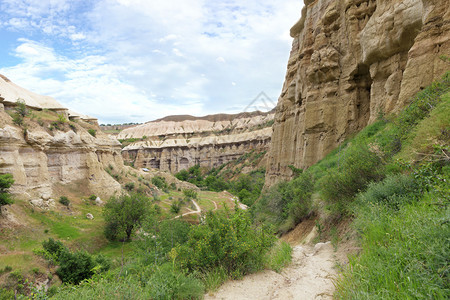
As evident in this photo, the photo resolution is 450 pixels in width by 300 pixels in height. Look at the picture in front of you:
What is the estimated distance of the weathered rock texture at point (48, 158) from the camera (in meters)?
17.7

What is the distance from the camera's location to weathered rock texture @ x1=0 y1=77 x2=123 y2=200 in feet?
58.0

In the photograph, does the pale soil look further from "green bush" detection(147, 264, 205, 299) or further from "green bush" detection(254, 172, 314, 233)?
"green bush" detection(254, 172, 314, 233)

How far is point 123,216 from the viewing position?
63.6ft

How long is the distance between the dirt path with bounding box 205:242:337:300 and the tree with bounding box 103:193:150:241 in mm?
15673

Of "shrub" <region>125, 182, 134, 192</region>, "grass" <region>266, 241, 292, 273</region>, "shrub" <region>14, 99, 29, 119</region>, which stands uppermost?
"shrub" <region>14, 99, 29, 119</region>

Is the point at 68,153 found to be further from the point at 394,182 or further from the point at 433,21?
the point at 433,21

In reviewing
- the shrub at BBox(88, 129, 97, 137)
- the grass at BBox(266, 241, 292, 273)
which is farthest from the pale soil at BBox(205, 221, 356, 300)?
the shrub at BBox(88, 129, 97, 137)

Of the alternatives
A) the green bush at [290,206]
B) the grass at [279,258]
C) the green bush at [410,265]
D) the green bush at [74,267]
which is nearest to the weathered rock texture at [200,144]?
the green bush at [290,206]

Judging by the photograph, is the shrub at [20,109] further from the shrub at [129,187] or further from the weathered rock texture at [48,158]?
the shrub at [129,187]

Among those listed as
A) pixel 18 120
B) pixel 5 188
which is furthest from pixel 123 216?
pixel 18 120

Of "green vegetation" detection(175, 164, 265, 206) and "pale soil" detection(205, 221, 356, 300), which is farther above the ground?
"pale soil" detection(205, 221, 356, 300)

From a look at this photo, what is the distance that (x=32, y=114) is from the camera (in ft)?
73.7

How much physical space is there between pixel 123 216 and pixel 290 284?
18.2 metres

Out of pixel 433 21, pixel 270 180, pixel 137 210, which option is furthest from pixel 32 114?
pixel 433 21
